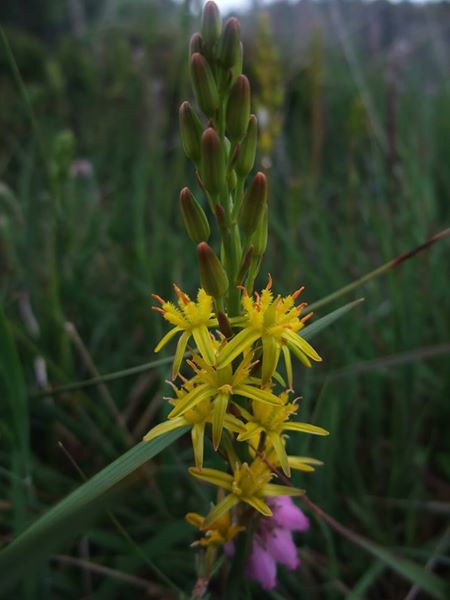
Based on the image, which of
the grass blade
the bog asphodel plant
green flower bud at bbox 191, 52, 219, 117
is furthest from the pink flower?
green flower bud at bbox 191, 52, 219, 117

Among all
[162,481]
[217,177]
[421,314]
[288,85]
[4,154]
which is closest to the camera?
[217,177]

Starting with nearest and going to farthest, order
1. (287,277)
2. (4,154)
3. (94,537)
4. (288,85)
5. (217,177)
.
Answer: (217,177)
(94,537)
(287,277)
(4,154)
(288,85)

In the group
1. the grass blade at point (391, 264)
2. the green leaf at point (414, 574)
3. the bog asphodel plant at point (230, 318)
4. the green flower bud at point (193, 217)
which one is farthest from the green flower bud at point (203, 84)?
the green leaf at point (414, 574)

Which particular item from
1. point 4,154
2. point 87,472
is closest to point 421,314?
point 87,472

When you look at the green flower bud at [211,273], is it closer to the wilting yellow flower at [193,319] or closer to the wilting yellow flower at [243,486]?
the wilting yellow flower at [193,319]

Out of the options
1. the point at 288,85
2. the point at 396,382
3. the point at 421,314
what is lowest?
the point at 396,382

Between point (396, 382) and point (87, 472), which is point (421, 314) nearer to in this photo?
point (396, 382)
